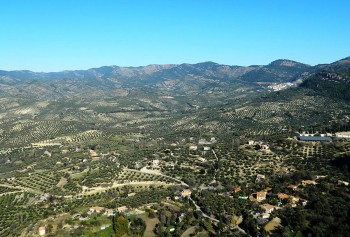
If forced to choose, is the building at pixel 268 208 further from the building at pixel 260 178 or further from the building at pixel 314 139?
the building at pixel 314 139

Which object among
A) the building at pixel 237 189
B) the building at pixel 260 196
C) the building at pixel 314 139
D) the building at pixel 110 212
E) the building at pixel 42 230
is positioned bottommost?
the building at pixel 42 230

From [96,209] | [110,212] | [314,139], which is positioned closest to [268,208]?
[110,212]

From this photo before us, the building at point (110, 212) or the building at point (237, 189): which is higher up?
the building at point (237, 189)

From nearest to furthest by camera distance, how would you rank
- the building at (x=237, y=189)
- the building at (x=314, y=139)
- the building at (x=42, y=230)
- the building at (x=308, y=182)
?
1. the building at (x=42, y=230)
2. the building at (x=308, y=182)
3. the building at (x=237, y=189)
4. the building at (x=314, y=139)

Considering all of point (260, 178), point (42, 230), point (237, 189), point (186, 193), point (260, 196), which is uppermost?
point (260, 196)

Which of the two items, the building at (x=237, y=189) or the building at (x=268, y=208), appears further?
the building at (x=237, y=189)

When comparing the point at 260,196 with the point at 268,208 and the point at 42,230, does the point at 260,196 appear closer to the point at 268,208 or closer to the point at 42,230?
the point at 268,208

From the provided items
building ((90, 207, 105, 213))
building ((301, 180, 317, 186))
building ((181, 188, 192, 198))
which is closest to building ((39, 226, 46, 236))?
building ((90, 207, 105, 213))

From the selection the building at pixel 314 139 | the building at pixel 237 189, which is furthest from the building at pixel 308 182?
the building at pixel 314 139

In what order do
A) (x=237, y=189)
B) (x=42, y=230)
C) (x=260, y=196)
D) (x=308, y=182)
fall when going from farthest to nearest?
1. (x=237, y=189)
2. (x=308, y=182)
3. (x=260, y=196)
4. (x=42, y=230)

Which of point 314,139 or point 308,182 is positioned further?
point 314,139

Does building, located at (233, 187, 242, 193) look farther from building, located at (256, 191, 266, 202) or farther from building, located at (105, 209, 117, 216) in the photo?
building, located at (105, 209, 117, 216)
